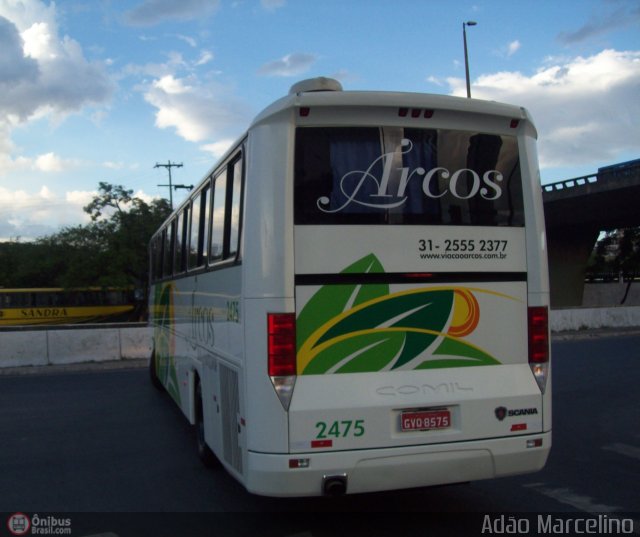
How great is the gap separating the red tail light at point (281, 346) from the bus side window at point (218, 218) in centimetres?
148

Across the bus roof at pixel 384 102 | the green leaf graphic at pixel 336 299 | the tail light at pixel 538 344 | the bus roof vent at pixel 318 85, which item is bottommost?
the tail light at pixel 538 344

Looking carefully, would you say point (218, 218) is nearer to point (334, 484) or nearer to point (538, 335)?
point (334, 484)

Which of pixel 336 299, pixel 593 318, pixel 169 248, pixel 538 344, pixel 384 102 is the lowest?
pixel 593 318

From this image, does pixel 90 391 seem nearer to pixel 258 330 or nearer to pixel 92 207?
pixel 258 330

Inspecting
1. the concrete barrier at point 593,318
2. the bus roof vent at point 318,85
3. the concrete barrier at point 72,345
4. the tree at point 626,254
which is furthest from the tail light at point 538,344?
the tree at point 626,254

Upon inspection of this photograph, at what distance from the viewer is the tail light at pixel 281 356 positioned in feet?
15.2

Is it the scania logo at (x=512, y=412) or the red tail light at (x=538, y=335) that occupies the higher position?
the red tail light at (x=538, y=335)

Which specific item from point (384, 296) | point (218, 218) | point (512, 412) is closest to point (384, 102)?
point (384, 296)

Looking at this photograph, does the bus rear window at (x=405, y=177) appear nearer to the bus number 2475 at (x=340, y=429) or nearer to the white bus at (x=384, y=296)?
the white bus at (x=384, y=296)

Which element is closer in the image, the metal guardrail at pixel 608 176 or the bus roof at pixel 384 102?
the bus roof at pixel 384 102

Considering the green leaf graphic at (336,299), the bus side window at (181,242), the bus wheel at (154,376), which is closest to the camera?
the green leaf graphic at (336,299)

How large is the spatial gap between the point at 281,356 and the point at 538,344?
2.10 meters

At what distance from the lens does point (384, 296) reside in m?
4.89

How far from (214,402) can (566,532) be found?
3208 millimetres
